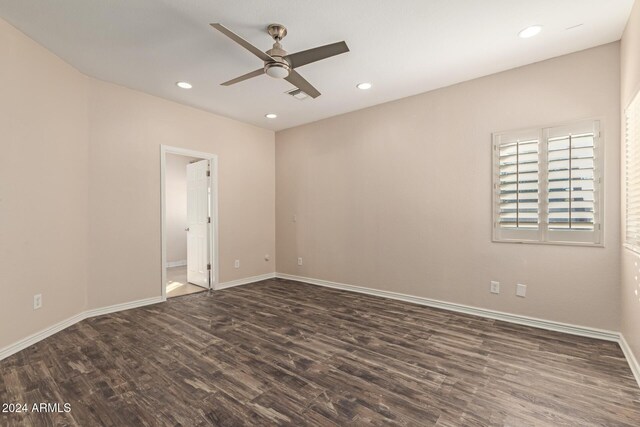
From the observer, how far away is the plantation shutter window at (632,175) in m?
2.20

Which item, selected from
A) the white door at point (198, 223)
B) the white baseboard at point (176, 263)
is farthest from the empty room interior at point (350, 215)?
the white baseboard at point (176, 263)

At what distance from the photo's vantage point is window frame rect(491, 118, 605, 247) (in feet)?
9.22

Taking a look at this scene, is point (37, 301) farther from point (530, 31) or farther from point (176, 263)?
point (530, 31)

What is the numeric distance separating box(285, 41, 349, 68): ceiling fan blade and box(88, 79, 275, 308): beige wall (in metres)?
2.61

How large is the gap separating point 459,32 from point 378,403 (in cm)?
303

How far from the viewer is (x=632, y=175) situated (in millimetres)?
2338

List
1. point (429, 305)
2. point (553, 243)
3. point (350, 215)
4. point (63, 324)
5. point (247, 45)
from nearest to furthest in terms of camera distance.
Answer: point (247, 45) → point (553, 243) → point (63, 324) → point (429, 305) → point (350, 215)

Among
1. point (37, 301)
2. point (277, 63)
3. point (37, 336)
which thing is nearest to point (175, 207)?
point (37, 301)

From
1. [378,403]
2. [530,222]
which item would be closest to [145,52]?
[378,403]

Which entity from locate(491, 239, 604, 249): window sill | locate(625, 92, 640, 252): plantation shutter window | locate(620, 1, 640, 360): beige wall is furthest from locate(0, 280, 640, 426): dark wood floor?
locate(625, 92, 640, 252): plantation shutter window

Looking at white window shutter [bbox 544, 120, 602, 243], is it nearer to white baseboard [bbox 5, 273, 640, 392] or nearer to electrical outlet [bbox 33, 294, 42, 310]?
white baseboard [bbox 5, 273, 640, 392]

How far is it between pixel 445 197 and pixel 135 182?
4021 mm

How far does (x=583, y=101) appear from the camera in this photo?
2914mm

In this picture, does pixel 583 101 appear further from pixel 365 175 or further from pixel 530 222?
pixel 365 175
